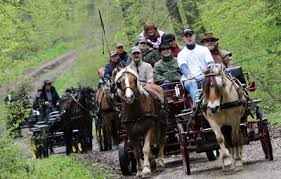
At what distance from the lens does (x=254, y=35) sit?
63.1 feet

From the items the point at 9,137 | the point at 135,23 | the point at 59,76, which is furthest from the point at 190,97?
the point at 59,76

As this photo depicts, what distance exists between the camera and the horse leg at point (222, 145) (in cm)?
1118

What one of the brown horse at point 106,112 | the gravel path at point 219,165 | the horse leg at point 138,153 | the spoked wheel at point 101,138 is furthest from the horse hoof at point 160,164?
the spoked wheel at point 101,138

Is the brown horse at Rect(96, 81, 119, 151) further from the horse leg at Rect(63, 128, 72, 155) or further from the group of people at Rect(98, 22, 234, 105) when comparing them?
the horse leg at Rect(63, 128, 72, 155)

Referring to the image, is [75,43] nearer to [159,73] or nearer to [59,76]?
[59,76]

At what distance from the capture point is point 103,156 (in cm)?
1867

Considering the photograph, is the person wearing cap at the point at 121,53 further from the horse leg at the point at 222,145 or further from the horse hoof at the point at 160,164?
the horse leg at the point at 222,145

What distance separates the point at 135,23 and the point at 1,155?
14.6 m

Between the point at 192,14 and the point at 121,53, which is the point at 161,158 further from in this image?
the point at 192,14

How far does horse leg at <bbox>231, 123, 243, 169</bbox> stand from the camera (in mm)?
11453

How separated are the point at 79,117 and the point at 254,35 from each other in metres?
5.58

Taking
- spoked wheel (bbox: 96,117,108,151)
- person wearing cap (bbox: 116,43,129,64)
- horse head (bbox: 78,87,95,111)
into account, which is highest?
person wearing cap (bbox: 116,43,129,64)

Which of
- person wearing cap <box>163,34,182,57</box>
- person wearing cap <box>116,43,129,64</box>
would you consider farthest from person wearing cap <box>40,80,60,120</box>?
person wearing cap <box>163,34,182,57</box>

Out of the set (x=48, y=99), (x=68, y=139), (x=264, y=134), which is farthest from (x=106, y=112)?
(x=264, y=134)
